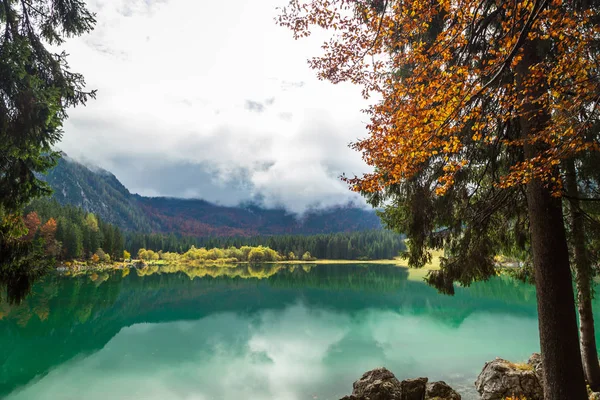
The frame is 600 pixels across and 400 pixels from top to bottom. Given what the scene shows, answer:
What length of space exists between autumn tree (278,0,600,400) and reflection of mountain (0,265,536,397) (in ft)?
39.6

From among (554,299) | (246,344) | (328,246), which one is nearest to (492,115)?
(554,299)

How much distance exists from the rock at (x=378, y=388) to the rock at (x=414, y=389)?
0.11 meters

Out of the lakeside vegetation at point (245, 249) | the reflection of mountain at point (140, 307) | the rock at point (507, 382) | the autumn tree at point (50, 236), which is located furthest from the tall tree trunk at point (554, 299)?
the lakeside vegetation at point (245, 249)

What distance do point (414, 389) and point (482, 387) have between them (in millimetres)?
2076

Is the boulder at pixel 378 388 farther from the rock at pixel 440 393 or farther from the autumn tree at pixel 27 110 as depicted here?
the autumn tree at pixel 27 110

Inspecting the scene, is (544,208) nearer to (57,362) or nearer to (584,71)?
(584,71)

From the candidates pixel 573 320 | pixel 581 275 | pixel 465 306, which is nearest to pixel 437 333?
pixel 465 306

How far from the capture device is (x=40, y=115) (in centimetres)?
588

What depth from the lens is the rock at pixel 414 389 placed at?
28.9 ft

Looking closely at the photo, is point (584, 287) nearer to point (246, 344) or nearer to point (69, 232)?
point (246, 344)

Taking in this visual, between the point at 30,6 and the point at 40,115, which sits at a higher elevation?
the point at 30,6

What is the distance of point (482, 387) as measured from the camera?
937 cm

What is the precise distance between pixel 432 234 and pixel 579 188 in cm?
343

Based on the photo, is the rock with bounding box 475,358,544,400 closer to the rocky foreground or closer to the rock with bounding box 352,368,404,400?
the rocky foreground
